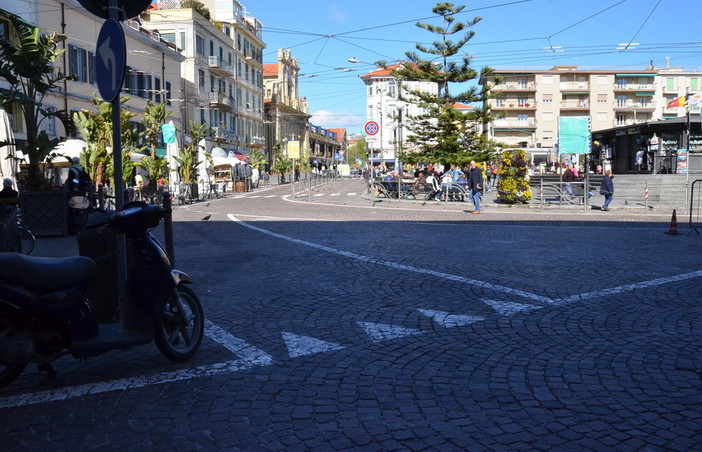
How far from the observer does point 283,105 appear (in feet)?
305

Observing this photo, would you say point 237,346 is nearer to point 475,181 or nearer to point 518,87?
point 475,181

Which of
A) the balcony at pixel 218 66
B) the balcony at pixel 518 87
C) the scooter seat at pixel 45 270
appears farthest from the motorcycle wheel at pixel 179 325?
the balcony at pixel 518 87

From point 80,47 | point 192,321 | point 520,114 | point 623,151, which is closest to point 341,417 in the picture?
point 192,321

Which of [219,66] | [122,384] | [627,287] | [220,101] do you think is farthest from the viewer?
[220,101]

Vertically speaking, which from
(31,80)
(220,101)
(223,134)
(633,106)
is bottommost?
(31,80)

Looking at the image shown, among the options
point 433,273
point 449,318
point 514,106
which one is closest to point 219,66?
point 514,106

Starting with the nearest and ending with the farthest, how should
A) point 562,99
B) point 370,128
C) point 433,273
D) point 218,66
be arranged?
point 433,273 < point 370,128 < point 218,66 < point 562,99

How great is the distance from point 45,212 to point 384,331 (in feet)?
35.4

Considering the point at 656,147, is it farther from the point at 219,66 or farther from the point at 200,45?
the point at 219,66

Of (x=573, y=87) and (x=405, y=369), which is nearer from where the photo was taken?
(x=405, y=369)

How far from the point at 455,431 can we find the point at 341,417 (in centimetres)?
63

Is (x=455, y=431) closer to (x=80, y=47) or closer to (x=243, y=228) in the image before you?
(x=243, y=228)

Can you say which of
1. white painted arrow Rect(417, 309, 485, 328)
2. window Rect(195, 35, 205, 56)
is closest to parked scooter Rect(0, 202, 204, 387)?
white painted arrow Rect(417, 309, 485, 328)

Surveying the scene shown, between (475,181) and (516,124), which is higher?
(516,124)
